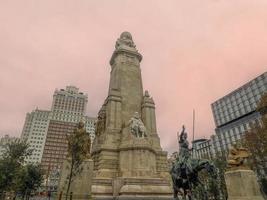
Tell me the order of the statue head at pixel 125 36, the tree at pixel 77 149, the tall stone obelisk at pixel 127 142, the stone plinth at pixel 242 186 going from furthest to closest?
the statue head at pixel 125 36, the tall stone obelisk at pixel 127 142, the tree at pixel 77 149, the stone plinth at pixel 242 186

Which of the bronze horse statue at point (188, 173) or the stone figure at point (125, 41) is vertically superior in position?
the stone figure at point (125, 41)

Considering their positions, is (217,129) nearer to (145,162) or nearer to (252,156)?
(252,156)

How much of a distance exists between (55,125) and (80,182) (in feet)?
402

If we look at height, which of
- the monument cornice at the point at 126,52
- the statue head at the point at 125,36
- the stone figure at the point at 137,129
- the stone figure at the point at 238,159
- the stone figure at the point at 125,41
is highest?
the statue head at the point at 125,36

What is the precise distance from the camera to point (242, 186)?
11445mm

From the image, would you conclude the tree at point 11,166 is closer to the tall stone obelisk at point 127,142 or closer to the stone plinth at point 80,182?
the stone plinth at point 80,182

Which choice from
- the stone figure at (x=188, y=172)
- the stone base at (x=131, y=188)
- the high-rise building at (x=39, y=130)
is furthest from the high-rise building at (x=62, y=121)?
the stone figure at (x=188, y=172)

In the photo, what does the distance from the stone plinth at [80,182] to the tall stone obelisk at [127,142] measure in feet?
14.8

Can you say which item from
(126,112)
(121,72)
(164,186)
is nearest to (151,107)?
(126,112)

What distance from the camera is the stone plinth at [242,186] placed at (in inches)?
443

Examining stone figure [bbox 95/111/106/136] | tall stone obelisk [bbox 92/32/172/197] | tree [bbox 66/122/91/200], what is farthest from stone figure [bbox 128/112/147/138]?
tree [bbox 66/122/91/200]

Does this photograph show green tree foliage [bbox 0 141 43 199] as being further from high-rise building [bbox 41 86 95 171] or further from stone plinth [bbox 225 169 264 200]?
high-rise building [bbox 41 86 95 171]

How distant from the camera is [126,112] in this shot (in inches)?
1378

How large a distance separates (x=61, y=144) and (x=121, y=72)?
104m
